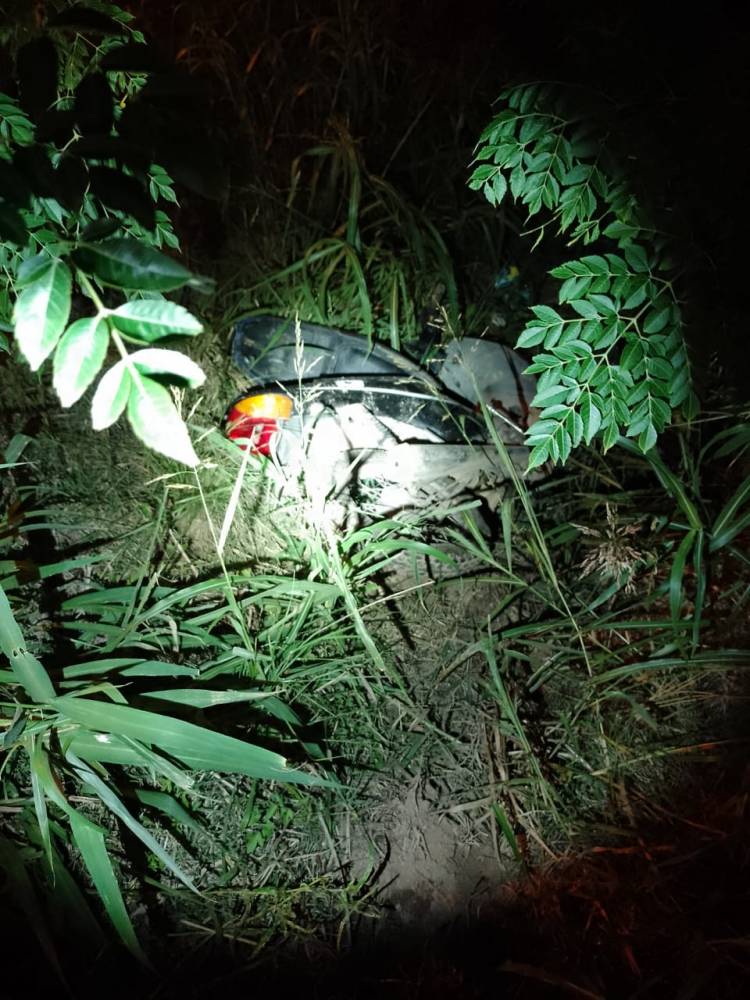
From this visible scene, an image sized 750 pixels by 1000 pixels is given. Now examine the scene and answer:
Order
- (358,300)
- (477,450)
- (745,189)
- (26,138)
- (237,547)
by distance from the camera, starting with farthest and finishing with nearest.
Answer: (358,300) → (477,450) → (237,547) → (745,189) → (26,138)

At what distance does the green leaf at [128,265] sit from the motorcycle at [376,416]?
1.00 meters

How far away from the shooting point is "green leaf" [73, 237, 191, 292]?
556mm

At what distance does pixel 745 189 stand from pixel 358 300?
1454 millimetres

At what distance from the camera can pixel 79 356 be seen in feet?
1.80

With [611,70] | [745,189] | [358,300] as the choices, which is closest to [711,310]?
[745,189]

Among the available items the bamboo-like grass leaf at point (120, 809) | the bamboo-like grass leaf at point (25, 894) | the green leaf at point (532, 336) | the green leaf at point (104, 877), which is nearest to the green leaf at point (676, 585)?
the green leaf at point (532, 336)

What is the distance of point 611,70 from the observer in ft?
3.89

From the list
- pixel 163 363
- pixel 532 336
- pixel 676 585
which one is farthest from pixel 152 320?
pixel 676 585

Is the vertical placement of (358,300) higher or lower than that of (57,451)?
higher

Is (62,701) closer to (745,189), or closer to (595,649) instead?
(595,649)

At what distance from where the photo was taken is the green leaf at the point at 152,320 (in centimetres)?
57

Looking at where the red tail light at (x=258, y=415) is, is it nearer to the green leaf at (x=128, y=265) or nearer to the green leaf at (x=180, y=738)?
the green leaf at (x=180, y=738)

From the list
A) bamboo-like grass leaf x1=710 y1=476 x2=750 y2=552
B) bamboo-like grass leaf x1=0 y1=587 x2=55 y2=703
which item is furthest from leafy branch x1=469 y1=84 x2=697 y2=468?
bamboo-like grass leaf x1=0 y1=587 x2=55 y2=703

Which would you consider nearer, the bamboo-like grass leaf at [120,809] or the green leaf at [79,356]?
the green leaf at [79,356]
